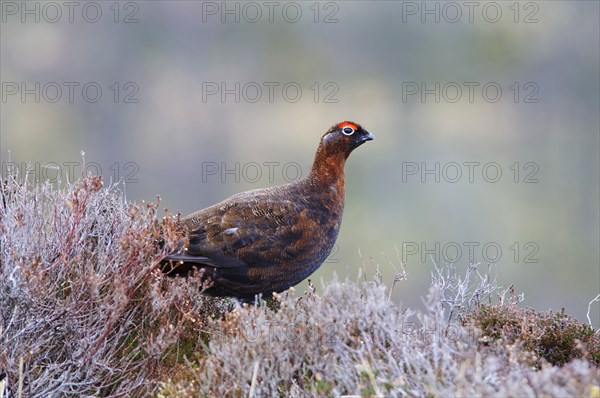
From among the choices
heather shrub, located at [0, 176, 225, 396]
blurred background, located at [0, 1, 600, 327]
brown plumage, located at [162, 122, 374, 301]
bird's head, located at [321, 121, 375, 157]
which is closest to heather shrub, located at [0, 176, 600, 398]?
heather shrub, located at [0, 176, 225, 396]

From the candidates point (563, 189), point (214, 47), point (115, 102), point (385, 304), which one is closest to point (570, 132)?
point (563, 189)

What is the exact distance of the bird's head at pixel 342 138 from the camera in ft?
19.4

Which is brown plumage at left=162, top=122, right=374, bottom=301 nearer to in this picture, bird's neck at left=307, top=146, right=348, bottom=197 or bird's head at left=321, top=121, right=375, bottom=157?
bird's neck at left=307, top=146, right=348, bottom=197

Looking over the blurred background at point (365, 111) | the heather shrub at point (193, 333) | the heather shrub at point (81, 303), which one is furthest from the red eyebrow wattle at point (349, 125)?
the blurred background at point (365, 111)

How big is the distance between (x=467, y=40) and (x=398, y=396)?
33228 mm

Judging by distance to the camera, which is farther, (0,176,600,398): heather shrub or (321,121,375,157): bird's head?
(321,121,375,157): bird's head

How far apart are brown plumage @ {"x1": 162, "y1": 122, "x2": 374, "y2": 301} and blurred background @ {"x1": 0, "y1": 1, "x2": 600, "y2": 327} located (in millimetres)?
17072

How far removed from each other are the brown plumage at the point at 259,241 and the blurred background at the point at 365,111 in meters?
17.1

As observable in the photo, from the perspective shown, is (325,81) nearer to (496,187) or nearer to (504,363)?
(496,187)

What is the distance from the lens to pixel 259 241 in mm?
5352

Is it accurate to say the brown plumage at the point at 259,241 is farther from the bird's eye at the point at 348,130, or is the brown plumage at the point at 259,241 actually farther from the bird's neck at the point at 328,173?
the bird's eye at the point at 348,130

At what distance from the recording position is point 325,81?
107 ft

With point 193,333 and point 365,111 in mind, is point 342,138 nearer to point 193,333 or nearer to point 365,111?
point 193,333

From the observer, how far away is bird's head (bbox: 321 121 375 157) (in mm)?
5902
